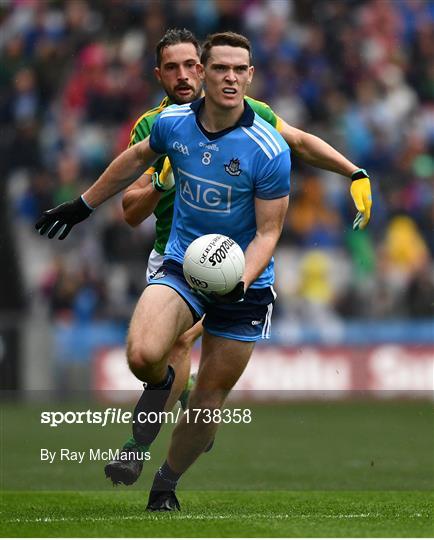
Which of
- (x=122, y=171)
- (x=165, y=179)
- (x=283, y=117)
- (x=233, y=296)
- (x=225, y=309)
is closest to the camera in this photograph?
(x=233, y=296)

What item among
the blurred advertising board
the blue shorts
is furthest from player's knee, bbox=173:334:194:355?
the blurred advertising board

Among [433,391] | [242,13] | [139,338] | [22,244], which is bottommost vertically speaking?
[433,391]

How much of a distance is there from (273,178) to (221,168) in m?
0.30

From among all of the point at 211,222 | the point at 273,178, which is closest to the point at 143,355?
the point at 211,222

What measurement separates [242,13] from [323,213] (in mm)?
3604

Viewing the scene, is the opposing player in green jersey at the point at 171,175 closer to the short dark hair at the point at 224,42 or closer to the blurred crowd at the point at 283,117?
the short dark hair at the point at 224,42

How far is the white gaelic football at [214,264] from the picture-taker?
739cm

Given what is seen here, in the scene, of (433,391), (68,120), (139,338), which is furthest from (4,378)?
(139,338)

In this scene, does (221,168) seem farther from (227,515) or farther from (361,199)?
(227,515)

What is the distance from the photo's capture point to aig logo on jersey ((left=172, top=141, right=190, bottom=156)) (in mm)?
7738

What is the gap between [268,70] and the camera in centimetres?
1930

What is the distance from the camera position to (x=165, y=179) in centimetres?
838

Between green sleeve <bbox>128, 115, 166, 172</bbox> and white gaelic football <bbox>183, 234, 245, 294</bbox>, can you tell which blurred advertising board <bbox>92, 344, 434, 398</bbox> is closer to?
green sleeve <bbox>128, 115, 166, 172</bbox>

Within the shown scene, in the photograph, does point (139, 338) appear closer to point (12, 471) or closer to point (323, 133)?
point (12, 471)
